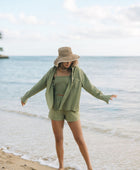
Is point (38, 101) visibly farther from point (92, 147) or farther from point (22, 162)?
point (22, 162)

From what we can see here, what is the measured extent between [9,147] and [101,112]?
4218 millimetres

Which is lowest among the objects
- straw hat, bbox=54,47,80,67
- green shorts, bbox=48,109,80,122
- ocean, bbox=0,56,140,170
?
ocean, bbox=0,56,140,170

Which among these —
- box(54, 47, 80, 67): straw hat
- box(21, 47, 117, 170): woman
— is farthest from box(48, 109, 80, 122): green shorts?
box(54, 47, 80, 67): straw hat

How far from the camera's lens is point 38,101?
10.6m

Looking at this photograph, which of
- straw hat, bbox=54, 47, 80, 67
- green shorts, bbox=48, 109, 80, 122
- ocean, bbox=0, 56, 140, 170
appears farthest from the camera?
ocean, bbox=0, 56, 140, 170

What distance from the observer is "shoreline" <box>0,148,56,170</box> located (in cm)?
372

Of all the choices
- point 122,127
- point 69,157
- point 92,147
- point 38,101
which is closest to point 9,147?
point 69,157

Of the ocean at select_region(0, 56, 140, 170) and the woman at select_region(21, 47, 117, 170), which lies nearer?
the woman at select_region(21, 47, 117, 170)

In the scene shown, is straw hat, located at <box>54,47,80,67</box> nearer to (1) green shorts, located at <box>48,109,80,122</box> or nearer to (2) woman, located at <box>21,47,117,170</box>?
(2) woman, located at <box>21,47,117,170</box>

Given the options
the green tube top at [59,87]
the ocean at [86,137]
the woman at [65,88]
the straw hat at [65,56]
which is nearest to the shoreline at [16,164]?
the ocean at [86,137]

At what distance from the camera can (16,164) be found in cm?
386

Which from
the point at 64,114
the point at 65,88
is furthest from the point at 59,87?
the point at 64,114

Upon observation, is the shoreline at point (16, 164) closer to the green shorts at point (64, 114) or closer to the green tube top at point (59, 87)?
the green shorts at point (64, 114)

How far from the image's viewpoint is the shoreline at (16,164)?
12.2 ft
